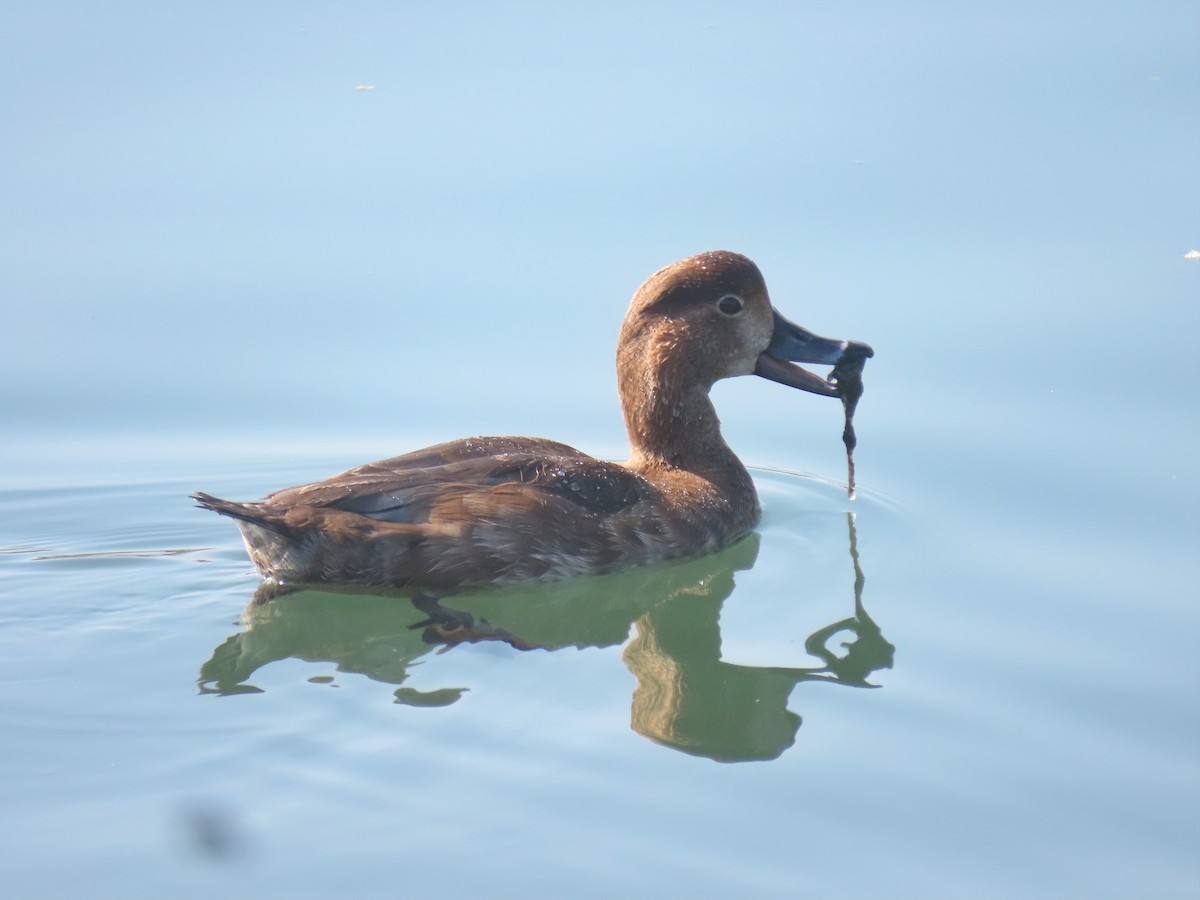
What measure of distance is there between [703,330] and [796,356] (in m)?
0.49

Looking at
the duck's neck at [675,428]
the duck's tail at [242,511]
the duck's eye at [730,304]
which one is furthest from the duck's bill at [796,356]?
the duck's tail at [242,511]

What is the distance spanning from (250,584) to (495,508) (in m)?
1.09

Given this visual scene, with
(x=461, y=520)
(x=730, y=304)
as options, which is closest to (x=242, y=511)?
(x=461, y=520)

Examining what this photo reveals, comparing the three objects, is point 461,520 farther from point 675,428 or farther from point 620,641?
point 675,428

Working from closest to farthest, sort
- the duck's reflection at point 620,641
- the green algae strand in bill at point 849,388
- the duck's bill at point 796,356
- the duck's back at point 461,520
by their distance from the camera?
the duck's reflection at point 620,641
the duck's back at point 461,520
the green algae strand in bill at point 849,388
the duck's bill at point 796,356

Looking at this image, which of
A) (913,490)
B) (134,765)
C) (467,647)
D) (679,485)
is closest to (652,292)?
(679,485)

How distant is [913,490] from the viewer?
22.5 feet

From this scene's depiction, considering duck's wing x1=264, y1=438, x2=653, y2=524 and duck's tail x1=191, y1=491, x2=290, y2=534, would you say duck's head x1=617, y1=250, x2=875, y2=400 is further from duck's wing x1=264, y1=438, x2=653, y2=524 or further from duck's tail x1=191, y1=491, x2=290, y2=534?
duck's tail x1=191, y1=491, x2=290, y2=534

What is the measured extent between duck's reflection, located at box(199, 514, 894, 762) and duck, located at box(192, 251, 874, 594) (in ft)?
0.36

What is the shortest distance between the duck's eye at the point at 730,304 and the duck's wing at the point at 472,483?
3.09 ft

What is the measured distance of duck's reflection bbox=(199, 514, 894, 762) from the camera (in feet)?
16.4

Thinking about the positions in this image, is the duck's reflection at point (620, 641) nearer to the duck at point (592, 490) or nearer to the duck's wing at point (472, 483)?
the duck at point (592, 490)

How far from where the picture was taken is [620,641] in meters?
5.60

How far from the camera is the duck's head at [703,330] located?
22.2 ft
